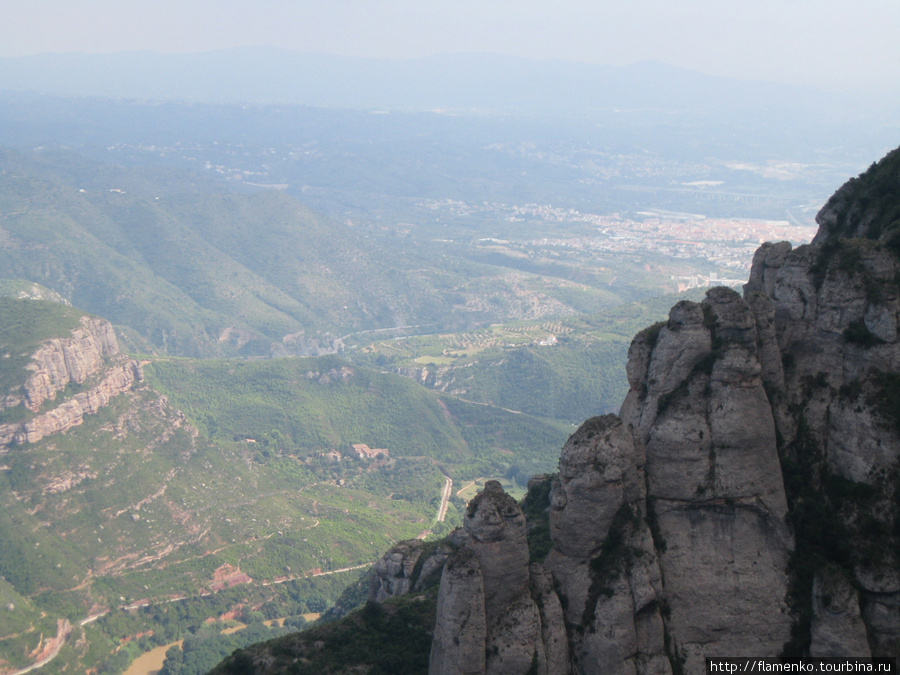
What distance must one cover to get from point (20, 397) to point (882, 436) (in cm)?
11739

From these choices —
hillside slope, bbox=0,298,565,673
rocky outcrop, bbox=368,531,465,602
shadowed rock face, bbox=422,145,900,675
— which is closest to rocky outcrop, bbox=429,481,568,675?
shadowed rock face, bbox=422,145,900,675

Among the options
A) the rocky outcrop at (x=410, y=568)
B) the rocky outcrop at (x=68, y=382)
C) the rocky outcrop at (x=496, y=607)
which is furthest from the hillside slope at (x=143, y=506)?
the rocky outcrop at (x=496, y=607)

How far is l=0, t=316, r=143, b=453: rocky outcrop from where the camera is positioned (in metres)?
126

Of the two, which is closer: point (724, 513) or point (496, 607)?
point (496, 607)

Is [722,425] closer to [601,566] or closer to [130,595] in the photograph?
[601,566]

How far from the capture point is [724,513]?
41.5 meters

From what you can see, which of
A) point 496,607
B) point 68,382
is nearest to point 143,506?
point 68,382

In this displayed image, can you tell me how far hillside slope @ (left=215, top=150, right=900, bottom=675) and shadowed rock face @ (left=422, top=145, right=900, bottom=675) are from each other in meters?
0.07

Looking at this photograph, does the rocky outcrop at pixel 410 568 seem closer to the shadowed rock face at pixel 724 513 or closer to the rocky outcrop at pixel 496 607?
the shadowed rock face at pixel 724 513

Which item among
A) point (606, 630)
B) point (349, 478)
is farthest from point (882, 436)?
point (349, 478)

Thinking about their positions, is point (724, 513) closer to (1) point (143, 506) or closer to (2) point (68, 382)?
(1) point (143, 506)

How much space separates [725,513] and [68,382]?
376 ft

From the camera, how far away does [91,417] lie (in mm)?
132875

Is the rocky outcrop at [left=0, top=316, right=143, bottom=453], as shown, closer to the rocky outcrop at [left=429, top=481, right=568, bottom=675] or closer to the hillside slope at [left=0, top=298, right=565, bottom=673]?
the hillside slope at [left=0, top=298, right=565, bottom=673]
